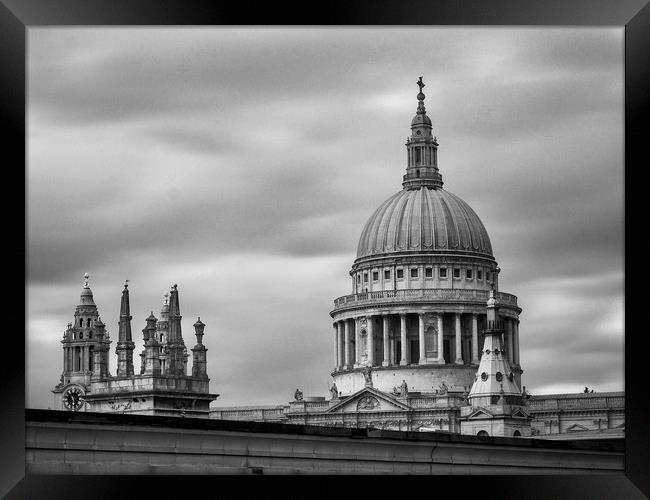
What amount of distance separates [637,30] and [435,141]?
126932 mm

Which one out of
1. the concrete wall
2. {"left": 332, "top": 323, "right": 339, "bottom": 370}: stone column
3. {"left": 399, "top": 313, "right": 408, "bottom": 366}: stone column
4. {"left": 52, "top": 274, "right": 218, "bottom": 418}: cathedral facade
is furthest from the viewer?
{"left": 332, "top": 323, "right": 339, "bottom": 370}: stone column

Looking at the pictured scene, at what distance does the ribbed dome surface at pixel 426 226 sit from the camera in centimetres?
14812

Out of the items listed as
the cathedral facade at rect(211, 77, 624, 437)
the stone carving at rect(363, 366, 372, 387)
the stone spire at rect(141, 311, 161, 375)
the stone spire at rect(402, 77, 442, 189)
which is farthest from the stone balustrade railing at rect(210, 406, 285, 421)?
the stone spire at rect(402, 77, 442, 189)

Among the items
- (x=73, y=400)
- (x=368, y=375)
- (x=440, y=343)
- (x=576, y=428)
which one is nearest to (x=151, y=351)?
(x=73, y=400)

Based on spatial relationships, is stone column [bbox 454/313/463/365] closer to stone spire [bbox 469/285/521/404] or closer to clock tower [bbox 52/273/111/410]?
stone spire [bbox 469/285/521/404]

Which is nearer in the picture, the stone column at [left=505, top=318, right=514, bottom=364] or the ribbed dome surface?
the stone column at [left=505, top=318, right=514, bottom=364]

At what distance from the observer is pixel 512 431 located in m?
119

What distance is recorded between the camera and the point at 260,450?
34750 mm

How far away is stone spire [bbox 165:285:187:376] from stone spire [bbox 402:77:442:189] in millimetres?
31905

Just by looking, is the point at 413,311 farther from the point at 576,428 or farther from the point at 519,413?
the point at 576,428

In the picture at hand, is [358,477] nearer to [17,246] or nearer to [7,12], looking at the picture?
[17,246]

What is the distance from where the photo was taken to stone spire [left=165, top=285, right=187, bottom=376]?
119812 mm

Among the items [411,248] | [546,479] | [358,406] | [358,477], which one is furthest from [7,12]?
[411,248]

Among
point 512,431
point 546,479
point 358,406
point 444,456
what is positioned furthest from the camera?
point 358,406
